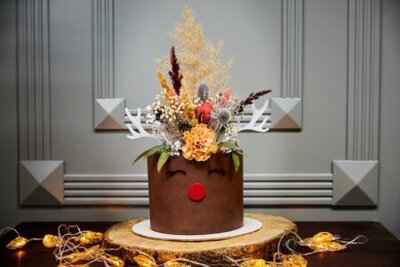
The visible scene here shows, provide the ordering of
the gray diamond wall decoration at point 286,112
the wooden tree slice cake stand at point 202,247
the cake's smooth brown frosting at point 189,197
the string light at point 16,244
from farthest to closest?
1. the gray diamond wall decoration at point 286,112
2. the string light at point 16,244
3. the cake's smooth brown frosting at point 189,197
4. the wooden tree slice cake stand at point 202,247

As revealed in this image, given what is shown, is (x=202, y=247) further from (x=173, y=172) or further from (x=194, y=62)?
(x=194, y=62)

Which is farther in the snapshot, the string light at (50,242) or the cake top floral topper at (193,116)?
the string light at (50,242)

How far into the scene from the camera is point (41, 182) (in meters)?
1.74

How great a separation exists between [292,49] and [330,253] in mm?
755

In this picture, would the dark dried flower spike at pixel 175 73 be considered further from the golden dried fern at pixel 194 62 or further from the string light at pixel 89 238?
the string light at pixel 89 238

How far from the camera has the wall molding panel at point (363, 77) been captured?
1724mm

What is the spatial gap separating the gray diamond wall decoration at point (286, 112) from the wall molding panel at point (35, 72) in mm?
806

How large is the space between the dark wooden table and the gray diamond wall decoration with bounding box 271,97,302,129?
350 mm

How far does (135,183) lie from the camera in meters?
1.73

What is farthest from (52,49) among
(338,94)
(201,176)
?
(338,94)

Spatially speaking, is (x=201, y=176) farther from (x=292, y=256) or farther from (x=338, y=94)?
(x=338, y=94)

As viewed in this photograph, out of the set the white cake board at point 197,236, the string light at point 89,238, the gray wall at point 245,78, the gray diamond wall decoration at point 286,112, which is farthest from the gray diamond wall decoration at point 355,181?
the string light at point 89,238

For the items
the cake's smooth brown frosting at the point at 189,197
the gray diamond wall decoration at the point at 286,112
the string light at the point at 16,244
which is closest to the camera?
the cake's smooth brown frosting at the point at 189,197

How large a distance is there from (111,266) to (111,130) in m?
0.69
